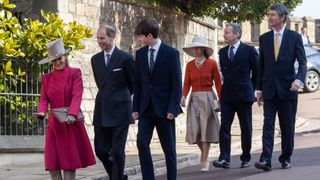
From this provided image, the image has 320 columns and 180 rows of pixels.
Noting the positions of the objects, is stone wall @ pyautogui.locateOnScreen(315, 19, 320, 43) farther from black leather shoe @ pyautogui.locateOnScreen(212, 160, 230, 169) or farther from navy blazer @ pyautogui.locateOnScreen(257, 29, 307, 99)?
navy blazer @ pyautogui.locateOnScreen(257, 29, 307, 99)

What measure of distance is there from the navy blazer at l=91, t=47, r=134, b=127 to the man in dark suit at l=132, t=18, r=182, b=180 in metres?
0.19

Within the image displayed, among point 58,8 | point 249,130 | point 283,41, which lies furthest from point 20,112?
point 283,41

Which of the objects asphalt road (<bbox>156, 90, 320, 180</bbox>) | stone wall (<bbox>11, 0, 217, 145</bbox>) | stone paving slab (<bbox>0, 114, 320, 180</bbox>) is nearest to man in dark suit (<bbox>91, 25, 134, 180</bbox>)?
stone paving slab (<bbox>0, 114, 320, 180</bbox>)

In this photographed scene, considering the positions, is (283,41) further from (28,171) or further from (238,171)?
(28,171)

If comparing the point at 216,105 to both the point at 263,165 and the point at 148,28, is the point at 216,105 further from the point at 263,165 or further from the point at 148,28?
the point at 148,28

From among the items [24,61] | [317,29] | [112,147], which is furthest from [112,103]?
[317,29]

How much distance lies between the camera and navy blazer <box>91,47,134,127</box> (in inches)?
366

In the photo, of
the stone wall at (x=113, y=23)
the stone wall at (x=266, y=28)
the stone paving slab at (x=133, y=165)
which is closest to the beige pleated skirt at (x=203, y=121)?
the stone paving slab at (x=133, y=165)

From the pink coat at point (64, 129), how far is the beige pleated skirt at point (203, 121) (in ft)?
7.46

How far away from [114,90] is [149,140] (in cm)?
70

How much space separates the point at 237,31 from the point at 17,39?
10.9 feet

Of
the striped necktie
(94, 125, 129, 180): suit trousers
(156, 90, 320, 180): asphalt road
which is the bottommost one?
(156, 90, 320, 180): asphalt road

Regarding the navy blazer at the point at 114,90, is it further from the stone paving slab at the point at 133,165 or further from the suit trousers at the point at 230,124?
the suit trousers at the point at 230,124

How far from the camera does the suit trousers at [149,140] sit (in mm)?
9070
